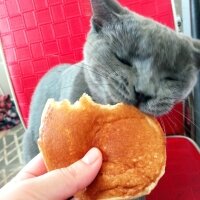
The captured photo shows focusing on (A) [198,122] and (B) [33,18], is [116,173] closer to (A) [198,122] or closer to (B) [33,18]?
(A) [198,122]

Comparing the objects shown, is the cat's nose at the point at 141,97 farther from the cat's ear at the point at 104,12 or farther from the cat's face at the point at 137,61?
the cat's ear at the point at 104,12

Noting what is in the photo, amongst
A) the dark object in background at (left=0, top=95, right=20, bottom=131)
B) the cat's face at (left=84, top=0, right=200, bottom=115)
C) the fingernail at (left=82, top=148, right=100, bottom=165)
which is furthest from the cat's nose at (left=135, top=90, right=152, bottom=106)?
the dark object in background at (left=0, top=95, right=20, bottom=131)

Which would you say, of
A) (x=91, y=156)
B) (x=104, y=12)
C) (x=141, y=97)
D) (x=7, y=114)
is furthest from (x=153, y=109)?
(x=7, y=114)

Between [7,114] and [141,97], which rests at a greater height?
[141,97]

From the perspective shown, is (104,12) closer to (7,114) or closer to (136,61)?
(136,61)

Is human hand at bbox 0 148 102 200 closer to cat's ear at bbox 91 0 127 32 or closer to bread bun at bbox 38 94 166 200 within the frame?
bread bun at bbox 38 94 166 200

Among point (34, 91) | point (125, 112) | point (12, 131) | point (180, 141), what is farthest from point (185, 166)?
point (12, 131)
